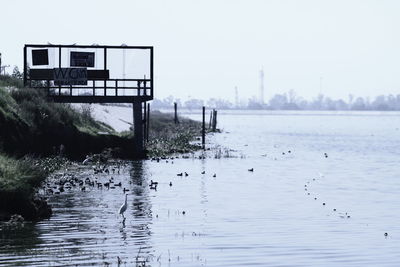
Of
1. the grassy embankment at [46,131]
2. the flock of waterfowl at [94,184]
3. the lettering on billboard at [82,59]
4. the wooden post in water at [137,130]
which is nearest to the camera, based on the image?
the flock of waterfowl at [94,184]

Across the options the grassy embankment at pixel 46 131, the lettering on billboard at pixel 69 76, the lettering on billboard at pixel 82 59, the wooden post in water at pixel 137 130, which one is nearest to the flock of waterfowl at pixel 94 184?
the grassy embankment at pixel 46 131

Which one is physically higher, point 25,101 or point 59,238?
point 25,101

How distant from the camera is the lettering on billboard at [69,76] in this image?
5250cm

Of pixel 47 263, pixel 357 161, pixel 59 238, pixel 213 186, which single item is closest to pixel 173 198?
pixel 213 186

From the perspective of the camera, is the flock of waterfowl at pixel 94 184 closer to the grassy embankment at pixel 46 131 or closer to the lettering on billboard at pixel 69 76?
the grassy embankment at pixel 46 131

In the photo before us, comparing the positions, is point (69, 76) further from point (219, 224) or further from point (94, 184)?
point (219, 224)

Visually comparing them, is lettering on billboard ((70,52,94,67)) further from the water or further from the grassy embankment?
the water

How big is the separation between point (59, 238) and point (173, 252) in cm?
340

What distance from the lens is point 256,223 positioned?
2830 cm

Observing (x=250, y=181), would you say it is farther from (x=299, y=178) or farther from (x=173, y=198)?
(x=173, y=198)

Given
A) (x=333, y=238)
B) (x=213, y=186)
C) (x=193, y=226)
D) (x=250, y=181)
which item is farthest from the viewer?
(x=250, y=181)

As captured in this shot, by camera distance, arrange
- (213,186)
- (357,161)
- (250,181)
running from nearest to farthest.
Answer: (213,186), (250,181), (357,161)

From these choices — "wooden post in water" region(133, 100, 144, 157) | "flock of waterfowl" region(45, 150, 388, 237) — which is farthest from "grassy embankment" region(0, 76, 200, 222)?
"flock of waterfowl" region(45, 150, 388, 237)

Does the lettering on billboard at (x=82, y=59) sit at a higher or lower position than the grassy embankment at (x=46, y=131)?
higher
